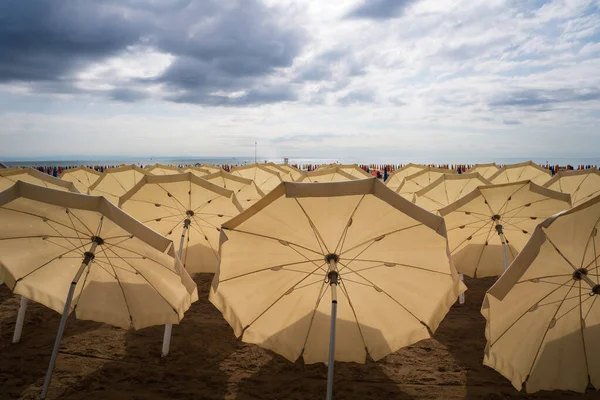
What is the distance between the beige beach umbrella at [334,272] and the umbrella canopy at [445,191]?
21.5ft

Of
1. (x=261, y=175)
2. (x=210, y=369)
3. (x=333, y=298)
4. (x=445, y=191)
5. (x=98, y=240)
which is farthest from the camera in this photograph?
(x=261, y=175)

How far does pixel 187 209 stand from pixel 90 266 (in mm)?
3295

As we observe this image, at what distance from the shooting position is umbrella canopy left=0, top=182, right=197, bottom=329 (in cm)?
465

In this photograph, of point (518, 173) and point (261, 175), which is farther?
point (261, 175)

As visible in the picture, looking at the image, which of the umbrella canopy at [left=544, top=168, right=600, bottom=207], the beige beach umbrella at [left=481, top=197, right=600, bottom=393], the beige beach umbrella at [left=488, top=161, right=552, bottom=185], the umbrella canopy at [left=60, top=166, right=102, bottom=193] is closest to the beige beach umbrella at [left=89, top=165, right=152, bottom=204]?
the umbrella canopy at [left=60, top=166, right=102, bottom=193]

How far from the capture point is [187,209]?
8.43 metres

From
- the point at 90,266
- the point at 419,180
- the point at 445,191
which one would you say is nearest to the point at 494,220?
the point at 445,191

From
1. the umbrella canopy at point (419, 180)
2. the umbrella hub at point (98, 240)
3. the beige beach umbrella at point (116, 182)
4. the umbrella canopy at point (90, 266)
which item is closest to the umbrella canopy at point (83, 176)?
the beige beach umbrella at point (116, 182)

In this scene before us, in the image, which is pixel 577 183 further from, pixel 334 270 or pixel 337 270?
pixel 334 270

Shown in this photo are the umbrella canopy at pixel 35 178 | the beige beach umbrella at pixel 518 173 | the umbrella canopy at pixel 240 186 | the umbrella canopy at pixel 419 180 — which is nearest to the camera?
the umbrella canopy at pixel 35 178

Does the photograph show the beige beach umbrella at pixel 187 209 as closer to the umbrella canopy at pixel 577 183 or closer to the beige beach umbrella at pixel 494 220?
the beige beach umbrella at pixel 494 220

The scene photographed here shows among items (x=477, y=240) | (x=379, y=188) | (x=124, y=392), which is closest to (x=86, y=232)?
(x=124, y=392)

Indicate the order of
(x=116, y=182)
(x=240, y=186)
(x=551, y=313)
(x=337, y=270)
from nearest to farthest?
(x=551, y=313) < (x=337, y=270) < (x=240, y=186) < (x=116, y=182)

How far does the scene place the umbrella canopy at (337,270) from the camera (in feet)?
13.8
